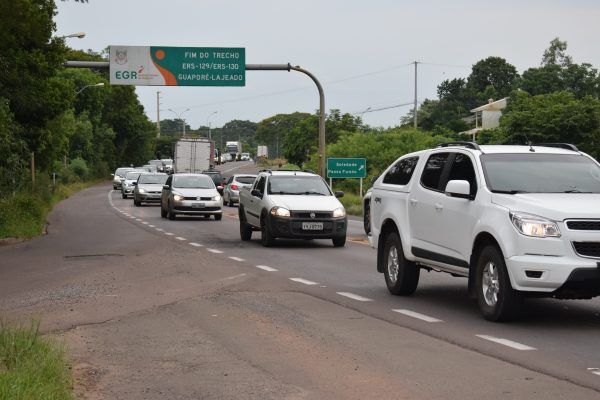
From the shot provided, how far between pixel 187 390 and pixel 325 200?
1517 cm

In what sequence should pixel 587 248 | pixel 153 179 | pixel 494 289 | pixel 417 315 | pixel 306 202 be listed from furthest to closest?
pixel 153 179, pixel 306 202, pixel 417 315, pixel 494 289, pixel 587 248

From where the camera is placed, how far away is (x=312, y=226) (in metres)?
21.6

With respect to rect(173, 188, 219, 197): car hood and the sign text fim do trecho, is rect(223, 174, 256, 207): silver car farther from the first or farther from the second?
rect(173, 188, 219, 197): car hood

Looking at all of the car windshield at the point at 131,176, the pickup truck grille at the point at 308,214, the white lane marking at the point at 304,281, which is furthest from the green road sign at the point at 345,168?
the white lane marking at the point at 304,281

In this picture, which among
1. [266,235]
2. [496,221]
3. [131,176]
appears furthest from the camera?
[131,176]

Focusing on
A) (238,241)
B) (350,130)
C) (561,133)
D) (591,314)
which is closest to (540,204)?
(591,314)

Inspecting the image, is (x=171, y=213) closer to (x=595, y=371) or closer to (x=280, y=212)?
(x=280, y=212)

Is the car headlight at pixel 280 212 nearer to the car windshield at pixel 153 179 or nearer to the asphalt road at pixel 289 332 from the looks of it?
the asphalt road at pixel 289 332

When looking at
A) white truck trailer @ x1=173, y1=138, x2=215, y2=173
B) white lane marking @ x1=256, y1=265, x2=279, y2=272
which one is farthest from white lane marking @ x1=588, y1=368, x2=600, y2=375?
white truck trailer @ x1=173, y1=138, x2=215, y2=173

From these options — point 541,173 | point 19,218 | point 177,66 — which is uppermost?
point 177,66

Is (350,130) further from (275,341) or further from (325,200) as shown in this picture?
(275,341)

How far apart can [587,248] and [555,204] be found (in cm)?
58

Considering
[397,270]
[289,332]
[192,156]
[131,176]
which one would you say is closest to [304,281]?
[397,270]

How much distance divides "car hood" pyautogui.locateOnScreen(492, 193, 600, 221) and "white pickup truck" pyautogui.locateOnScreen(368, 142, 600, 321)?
1 centimetres
